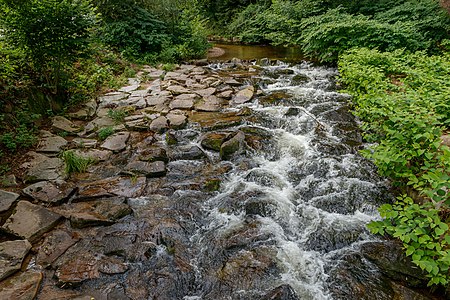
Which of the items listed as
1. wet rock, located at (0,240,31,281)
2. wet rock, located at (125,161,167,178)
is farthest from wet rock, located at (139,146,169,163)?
wet rock, located at (0,240,31,281)

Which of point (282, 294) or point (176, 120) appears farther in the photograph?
point (176, 120)

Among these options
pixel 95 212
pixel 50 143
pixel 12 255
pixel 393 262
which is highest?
pixel 50 143

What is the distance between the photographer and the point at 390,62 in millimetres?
6781

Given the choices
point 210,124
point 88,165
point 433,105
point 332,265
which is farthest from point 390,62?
point 88,165

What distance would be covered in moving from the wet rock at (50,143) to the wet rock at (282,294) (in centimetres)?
455

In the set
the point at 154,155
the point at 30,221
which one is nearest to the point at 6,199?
the point at 30,221

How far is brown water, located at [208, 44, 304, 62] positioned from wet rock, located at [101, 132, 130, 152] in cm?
870

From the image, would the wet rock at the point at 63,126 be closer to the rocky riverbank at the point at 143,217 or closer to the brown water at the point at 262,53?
the rocky riverbank at the point at 143,217

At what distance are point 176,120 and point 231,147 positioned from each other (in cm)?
186

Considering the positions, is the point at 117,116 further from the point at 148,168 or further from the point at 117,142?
Answer: the point at 148,168

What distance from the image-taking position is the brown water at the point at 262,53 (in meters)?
13.0

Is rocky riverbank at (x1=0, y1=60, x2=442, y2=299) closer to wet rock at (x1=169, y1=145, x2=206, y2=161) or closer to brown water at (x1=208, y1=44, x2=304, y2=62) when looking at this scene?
wet rock at (x1=169, y1=145, x2=206, y2=161)

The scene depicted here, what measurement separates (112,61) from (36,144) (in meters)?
5.40

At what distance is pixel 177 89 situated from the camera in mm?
8383
